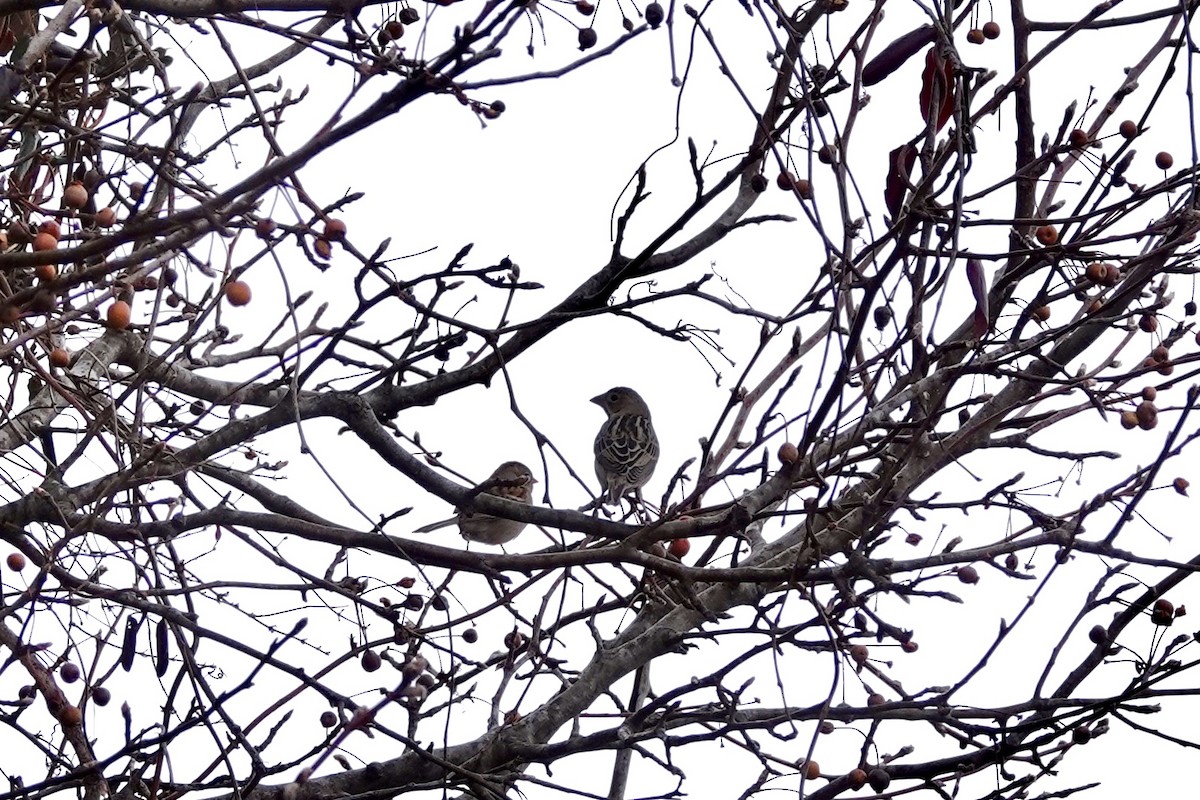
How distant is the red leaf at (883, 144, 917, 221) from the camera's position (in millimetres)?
3018

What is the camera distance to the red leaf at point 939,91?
2.87 m

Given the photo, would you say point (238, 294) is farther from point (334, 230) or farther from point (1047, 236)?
point (1047, 236)

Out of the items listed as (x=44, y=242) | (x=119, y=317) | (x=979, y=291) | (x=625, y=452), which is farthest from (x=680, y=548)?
(x=625, y=452)

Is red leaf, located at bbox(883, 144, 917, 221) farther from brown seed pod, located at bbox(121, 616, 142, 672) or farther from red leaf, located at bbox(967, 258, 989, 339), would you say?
brown seed pod, located at bbox(121, 616, 142, 672)

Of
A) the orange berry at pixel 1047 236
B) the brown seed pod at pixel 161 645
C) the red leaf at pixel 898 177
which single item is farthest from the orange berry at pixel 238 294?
the orange berry at pixel 1047 236

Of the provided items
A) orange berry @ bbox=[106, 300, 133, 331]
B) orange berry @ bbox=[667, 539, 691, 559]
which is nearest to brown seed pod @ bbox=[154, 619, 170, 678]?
orange berry @ bbox=[106, 300, 133, 331]

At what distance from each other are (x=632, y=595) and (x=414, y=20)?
175cm

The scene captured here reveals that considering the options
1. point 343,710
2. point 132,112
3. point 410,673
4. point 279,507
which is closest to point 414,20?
point 132,112

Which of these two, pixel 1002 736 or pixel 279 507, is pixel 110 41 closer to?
pixel 279 507

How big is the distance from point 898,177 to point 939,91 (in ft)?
0.66

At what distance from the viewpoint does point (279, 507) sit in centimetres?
361

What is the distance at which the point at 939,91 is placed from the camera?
293 cm

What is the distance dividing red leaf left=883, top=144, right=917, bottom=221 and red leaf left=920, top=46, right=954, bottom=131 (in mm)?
81

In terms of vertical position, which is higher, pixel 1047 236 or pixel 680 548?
pixel 1047 236
